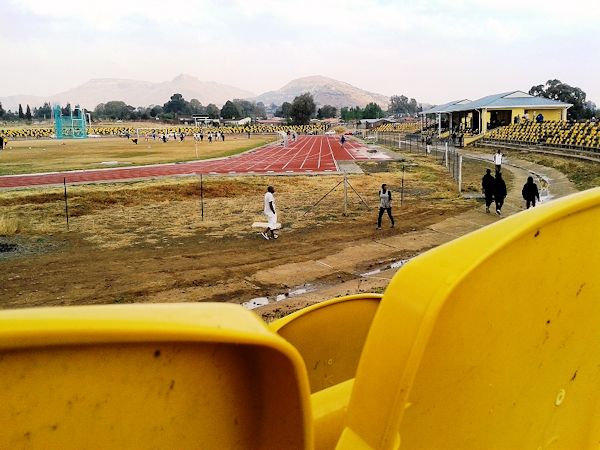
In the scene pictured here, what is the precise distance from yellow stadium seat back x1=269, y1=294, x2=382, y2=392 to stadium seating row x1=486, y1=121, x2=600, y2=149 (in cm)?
3290

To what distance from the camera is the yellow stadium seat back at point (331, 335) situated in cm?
246

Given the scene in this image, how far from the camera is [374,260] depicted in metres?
11.6

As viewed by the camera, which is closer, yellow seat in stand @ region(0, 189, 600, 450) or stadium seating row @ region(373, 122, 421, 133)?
yellow seat in stand @ region(0, 189, 600, 450)

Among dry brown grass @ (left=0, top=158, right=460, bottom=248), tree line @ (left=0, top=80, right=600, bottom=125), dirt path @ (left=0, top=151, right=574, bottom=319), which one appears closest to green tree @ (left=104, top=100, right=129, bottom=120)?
tree line @ (left=0, top=80, right=600, bottom=125)

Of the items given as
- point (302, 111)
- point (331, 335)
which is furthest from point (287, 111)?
point (331, 335)

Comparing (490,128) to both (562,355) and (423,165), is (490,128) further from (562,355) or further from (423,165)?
(562,355)

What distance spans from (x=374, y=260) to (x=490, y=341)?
10.00 meters

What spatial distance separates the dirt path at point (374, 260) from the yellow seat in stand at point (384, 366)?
6.33 meters

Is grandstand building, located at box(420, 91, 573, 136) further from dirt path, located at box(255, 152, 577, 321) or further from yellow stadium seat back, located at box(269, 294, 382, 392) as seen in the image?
yellow stadium seat back, located at box(269, 294, 382, 392)

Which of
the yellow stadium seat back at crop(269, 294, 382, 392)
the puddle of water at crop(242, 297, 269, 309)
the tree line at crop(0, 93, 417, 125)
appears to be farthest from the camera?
the tree line at crop(0, 93, 417, 125)

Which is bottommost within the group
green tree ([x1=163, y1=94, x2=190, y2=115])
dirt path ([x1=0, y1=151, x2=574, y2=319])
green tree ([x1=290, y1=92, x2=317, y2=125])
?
dirt path ([x1=0, y1=151, x2=574, y2=319])

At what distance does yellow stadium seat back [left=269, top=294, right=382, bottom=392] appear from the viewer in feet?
8.07

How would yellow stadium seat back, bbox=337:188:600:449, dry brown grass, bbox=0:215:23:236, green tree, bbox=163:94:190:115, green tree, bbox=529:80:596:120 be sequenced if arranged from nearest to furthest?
yellow stadium seat back, bbox=337:188:600:449 → dry brown grass, bbox=0:215:23:236 → green tree, bbox=529:80:596:120 → green tree, bbox=163:94:190:115

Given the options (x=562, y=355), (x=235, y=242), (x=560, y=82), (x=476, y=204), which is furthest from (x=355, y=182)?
(x=560, y=82)
